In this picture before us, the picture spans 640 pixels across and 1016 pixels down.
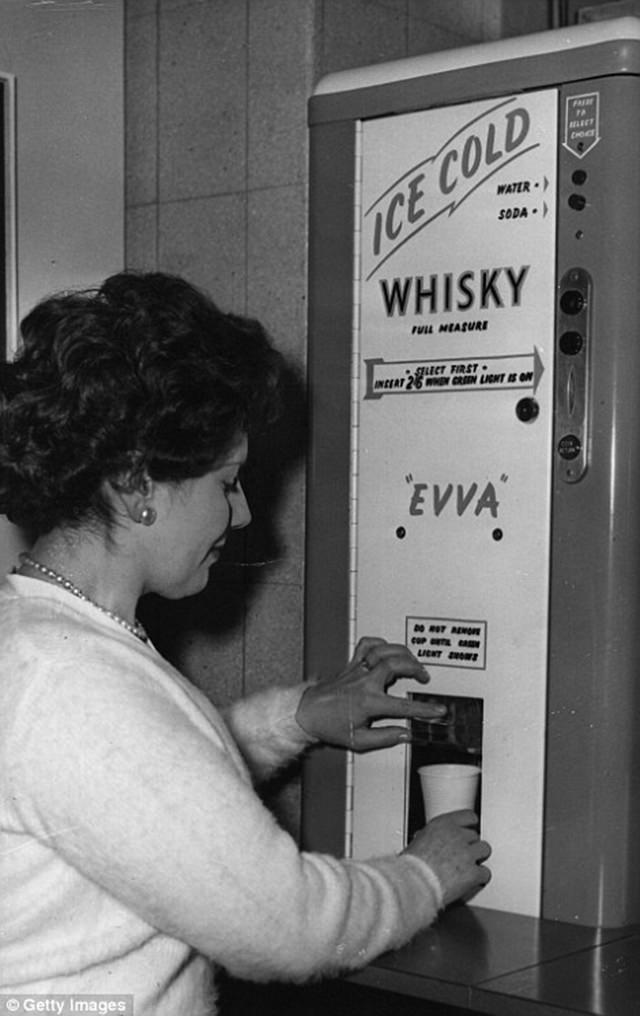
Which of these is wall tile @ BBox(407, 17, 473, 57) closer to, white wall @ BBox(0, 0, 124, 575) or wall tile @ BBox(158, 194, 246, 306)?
wall tile @ BBox(158, 194, 246, 306)

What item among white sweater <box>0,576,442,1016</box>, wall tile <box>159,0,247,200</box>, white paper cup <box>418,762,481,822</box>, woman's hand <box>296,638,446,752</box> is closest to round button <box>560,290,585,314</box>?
woman's hand <box>296,638,446,752</box>

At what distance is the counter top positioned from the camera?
165 centimetres

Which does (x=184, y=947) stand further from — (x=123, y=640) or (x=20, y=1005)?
(x=123, y=640)

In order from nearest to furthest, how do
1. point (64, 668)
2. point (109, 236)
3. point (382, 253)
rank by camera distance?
point (64, 668) < point (382, 253) < point (109, 236)

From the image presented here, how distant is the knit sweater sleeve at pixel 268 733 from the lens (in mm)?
2072

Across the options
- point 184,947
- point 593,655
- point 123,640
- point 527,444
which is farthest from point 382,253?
point 184,947

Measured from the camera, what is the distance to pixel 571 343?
1909 mm

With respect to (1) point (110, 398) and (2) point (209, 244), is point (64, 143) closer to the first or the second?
(2) point (209, 244)

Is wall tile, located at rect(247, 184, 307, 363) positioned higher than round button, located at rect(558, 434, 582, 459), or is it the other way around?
wall tile, located at rect(247, 184, 307, 363)

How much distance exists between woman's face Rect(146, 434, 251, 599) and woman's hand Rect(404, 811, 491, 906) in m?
0.44

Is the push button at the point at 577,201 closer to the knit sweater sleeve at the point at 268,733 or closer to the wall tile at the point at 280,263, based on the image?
the wall tile at the point at 280,263

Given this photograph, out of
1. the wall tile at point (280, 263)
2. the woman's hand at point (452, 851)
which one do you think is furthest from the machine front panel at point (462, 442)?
the wall tile at point (280, 263)

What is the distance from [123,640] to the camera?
4.98ft

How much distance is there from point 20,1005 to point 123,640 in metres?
0.40
